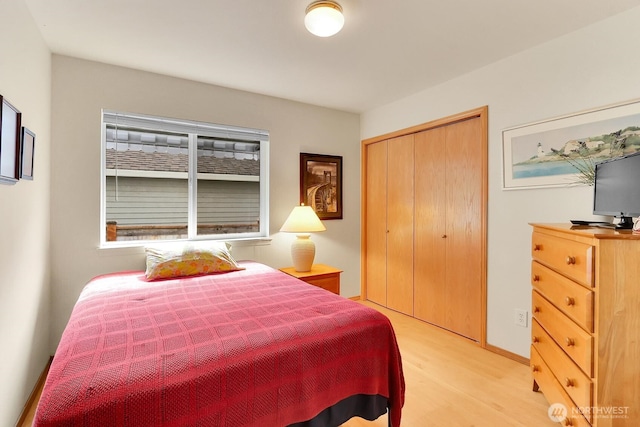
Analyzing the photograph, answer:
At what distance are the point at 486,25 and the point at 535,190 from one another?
124 cm

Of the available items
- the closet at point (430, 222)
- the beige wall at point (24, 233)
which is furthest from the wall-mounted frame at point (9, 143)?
the closet at point (430, 222)

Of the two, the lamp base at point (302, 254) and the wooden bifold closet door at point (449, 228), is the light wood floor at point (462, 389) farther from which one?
the lamp base at point (302, 254)

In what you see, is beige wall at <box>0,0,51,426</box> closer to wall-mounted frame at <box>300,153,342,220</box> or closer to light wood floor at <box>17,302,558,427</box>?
light wood floor at <box>17,302,558,427</box>

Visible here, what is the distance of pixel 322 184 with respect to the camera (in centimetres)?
386

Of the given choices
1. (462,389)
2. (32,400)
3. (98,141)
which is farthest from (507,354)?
(98,141)

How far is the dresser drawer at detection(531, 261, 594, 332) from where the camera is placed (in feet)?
4.59

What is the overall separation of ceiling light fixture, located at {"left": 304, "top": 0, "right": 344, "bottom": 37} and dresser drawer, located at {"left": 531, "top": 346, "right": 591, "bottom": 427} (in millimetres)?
Result: 2330

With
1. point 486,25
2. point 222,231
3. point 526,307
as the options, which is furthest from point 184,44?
point 526,307

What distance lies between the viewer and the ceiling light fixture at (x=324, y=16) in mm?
1824

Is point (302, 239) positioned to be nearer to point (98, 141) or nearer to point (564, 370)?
point (98, 141)

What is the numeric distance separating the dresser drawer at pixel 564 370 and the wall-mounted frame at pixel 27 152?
118 inches

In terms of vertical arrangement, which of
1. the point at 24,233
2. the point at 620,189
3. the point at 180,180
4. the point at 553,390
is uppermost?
the point at 180,180

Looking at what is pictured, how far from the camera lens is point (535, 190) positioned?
2.43 m

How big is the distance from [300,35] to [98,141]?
187cm
